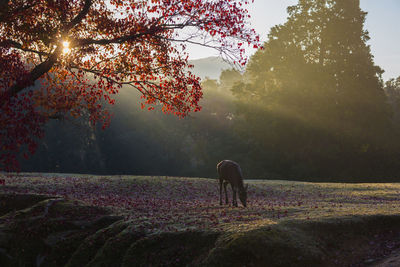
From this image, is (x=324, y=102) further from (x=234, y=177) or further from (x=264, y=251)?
(x=264, y=251)

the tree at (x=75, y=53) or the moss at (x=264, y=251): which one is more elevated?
the tree at (x=75, y=53)

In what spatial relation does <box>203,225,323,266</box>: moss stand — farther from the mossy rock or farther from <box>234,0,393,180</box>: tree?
<box>234,0,393,180</box>: tree

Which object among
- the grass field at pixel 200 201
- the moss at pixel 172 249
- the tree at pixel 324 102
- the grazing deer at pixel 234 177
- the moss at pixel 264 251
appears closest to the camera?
the moss at pixel 264 251

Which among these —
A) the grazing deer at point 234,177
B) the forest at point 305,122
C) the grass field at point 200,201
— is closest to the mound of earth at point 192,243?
the grass field at point 200,201

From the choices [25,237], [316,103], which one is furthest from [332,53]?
[25,237]

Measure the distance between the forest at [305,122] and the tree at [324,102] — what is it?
0.37ft

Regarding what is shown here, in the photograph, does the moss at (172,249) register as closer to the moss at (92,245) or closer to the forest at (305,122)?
the moss at (92,245)

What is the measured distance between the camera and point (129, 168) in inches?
1914

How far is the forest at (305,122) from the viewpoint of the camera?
134 feet

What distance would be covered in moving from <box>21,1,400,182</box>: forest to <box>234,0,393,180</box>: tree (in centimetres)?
11

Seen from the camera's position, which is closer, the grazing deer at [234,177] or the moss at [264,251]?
→ the moss at [264,251]

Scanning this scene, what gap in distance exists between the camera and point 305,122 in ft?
134

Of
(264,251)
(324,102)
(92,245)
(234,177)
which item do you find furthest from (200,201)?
(324,102)

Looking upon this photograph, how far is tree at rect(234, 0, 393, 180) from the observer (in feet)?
134
